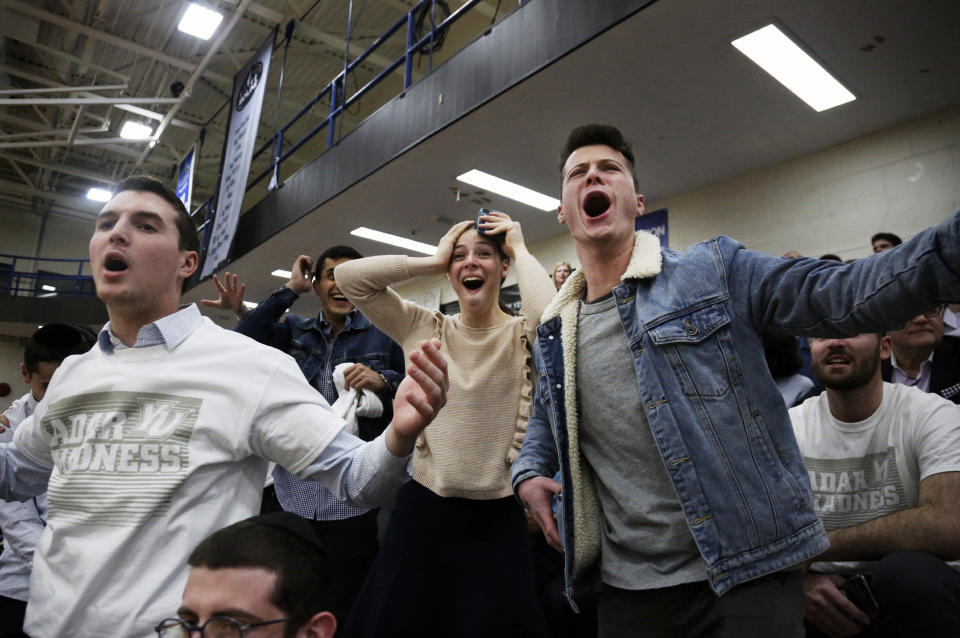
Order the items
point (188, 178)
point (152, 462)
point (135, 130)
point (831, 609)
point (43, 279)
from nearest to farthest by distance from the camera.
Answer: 1. point (152, 462)
2. point (831, 609)
3. point (188, 178)
4. point (135, 130)
5. point (43, 279)

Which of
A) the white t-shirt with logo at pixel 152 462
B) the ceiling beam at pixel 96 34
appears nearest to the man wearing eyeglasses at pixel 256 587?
the white t-shirt with logo at pixel 152 462

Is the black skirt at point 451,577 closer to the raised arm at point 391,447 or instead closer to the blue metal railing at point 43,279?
the raised arm at point 391,447

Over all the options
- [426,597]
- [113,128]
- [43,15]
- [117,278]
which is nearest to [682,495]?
[426,597]

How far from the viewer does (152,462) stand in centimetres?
142

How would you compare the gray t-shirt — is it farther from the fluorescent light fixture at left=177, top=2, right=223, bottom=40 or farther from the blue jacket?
the fluorescent light fixture at left=177, top=2, right=223, bottom=40

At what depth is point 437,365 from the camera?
4.23 ft

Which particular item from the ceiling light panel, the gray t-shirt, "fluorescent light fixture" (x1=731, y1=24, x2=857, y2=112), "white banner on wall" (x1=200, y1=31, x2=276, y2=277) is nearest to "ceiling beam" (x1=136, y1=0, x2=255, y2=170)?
"white banner on wall" (x1=200, y1=31, x2=276, y2=277)

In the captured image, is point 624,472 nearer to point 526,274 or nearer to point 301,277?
point 526,274

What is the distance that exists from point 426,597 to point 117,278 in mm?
1273

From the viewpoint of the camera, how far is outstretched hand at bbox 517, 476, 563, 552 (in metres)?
1.51

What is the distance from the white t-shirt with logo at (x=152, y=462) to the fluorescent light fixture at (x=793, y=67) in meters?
4.10

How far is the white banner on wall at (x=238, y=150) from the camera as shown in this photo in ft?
25.5

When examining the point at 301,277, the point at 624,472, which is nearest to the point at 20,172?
the point at 301,277

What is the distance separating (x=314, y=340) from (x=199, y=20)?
781cm
